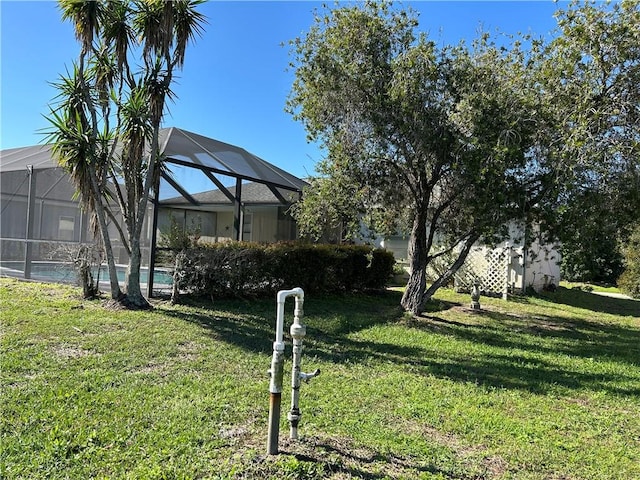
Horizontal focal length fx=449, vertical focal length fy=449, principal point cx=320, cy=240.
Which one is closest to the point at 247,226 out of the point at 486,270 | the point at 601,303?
the point at 486,270

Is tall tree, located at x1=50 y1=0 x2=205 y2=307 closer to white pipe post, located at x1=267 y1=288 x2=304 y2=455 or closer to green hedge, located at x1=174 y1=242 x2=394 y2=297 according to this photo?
green hedge, located at x1=174 y1=242 x2=394 y2=297

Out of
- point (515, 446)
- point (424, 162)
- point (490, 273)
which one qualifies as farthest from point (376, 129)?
point (490, 273)

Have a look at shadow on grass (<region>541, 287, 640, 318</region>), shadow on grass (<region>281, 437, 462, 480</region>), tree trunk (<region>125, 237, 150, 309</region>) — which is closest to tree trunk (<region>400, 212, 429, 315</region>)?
tree trunk (<region>125, 237, 150, 309</region>)

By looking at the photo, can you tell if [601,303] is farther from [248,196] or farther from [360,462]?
[360,462]

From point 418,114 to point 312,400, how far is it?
5.25 m

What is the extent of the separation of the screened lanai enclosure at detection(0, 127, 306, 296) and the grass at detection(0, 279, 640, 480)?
2223mm

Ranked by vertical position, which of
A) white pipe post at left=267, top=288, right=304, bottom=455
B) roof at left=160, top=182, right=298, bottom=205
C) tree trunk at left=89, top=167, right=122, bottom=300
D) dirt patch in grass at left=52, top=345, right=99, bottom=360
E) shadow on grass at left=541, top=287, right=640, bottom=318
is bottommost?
dirt patch in grass at left=52, top=345, right=99, bottom=360

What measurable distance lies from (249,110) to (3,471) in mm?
12319

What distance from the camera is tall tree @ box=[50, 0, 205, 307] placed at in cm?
773

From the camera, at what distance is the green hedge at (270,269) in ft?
30.6

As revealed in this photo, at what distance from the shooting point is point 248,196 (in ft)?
44.1

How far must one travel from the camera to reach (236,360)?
5.40 metres

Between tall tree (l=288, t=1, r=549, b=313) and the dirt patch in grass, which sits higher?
tall tree (l=288, t=1, r=549, b=313)

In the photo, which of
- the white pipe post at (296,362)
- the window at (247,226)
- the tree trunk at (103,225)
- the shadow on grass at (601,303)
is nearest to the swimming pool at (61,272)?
the tree trunk at (103,225)
